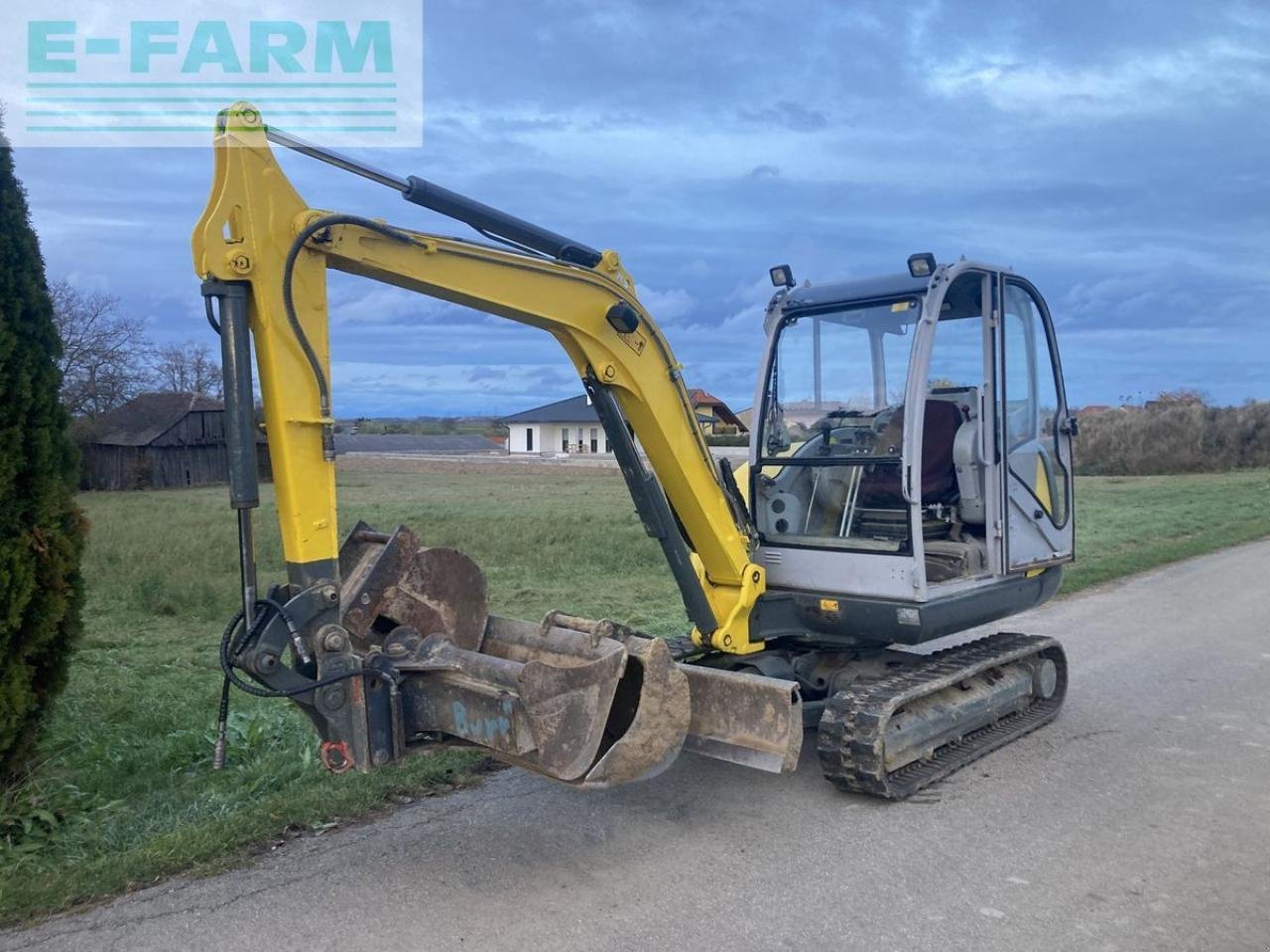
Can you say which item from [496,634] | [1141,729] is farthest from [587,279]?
[1141,729]

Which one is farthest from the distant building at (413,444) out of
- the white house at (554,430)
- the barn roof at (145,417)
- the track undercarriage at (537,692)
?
the track undercarriage at (537,692)

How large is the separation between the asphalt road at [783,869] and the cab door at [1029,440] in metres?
1.31

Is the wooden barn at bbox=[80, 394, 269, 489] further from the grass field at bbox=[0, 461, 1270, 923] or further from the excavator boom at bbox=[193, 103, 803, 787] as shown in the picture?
the excavator boom at bbox=[193, 103, 803, 787]

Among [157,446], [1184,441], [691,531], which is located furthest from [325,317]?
[1184,441]

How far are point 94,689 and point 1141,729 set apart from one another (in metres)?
7.32

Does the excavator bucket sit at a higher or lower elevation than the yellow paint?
lower

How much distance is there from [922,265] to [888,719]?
263 cm

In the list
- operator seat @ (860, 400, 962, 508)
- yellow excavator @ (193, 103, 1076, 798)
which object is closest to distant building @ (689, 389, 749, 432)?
yellow excavator @ (193, 103, 1076, 798)

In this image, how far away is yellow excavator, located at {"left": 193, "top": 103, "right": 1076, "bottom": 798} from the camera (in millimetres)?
4379

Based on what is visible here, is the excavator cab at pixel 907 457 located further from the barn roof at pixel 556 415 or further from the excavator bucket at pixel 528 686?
the barn roof at pixel 556 415

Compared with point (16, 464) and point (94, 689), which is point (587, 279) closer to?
point (16, 464)

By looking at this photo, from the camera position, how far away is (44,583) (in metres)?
5.20

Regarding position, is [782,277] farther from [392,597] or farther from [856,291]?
[392,597]

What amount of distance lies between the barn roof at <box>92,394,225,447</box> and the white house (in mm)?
29385
